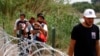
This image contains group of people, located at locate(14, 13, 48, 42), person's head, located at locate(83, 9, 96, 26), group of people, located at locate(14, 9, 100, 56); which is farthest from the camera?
group of people, located at locate(14, 13, 48, 42)

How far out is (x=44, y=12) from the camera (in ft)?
69.2

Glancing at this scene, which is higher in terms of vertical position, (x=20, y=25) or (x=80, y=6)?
(x=80, y=6)

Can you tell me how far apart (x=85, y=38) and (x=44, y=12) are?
14.4 meters

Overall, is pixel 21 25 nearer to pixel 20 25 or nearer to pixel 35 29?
pixel 20 25

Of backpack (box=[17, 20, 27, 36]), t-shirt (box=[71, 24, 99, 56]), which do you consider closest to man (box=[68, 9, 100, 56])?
t-shirt (box=[71, 24, 99, 56])

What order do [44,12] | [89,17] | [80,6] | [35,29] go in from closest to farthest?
[89,17] → [35,29] → [44,12] → [80,6]

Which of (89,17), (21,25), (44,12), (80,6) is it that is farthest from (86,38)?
(80,6)

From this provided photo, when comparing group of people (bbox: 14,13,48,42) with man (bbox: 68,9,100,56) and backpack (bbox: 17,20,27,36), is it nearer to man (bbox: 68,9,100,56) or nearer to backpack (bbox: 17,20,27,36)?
backpack (bbox: 17,20,27,36)

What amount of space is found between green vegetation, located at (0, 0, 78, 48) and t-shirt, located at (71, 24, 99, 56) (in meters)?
10.7

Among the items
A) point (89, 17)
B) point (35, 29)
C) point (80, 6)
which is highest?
point (80, 6)

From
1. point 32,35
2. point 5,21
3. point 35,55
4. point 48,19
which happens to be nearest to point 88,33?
point 35,55

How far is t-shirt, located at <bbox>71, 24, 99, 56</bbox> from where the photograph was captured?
21.9 ft

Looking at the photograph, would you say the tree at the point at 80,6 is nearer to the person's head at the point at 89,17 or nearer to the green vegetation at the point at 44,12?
the green vegetation at the point at 44,12

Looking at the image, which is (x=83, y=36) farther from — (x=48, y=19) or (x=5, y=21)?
(x=5, y=21)
